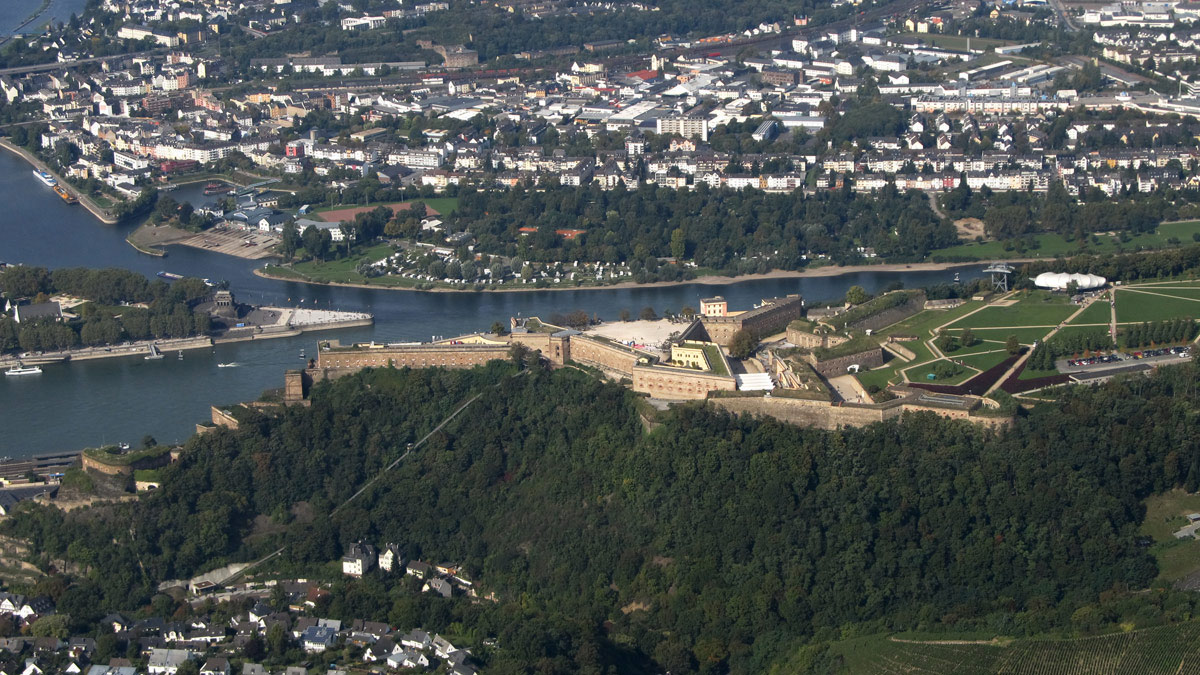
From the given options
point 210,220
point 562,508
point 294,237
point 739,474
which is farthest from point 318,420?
point 210,220

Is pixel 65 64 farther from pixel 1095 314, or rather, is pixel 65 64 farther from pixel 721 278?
pixel 1095 314

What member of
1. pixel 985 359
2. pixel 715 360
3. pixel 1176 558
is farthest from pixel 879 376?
pixel 1176 558

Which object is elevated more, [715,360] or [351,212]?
[715,360]

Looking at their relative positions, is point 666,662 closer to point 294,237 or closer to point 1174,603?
point 1174,603

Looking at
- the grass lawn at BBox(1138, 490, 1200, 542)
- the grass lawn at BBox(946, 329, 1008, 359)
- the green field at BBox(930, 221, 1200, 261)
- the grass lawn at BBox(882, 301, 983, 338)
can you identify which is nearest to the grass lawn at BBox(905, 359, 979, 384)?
the grass lawn at BBox(946, 329, 1008, 359)

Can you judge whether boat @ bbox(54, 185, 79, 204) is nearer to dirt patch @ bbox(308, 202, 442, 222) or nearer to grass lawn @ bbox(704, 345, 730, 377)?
dirt patch @ bbox(308, 202, 442, 222)

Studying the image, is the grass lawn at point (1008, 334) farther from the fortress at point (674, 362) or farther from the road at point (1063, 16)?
the road at point (1063, 16)

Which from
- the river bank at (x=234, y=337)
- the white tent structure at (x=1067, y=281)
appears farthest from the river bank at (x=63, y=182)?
the white tent structure at (x=1067, y=281)
